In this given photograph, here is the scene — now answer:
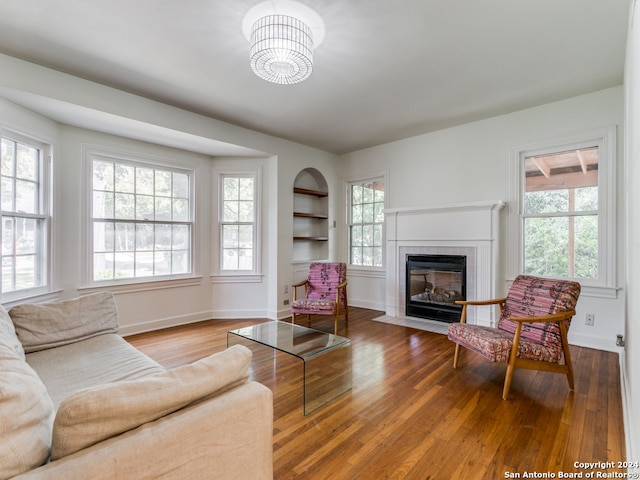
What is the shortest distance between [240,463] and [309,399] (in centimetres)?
130

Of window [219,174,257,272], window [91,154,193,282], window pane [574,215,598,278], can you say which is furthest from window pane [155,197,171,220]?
window pane [574,215,598,278]

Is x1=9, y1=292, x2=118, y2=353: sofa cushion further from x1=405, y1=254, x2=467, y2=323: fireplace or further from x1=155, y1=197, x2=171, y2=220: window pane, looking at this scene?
x1=405, y1=254, x2=467, y2=323: fireplace

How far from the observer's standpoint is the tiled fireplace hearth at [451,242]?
3779 mm

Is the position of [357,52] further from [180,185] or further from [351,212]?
[351,212]

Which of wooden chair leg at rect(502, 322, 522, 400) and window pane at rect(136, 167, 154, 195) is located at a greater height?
window pane at rect(136, 167, 154, 195)

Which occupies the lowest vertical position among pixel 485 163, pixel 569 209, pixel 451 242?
pixel 451 242

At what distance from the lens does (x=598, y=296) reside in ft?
10.6

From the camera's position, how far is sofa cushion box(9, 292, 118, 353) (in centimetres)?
203

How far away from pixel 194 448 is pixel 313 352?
1.37 m

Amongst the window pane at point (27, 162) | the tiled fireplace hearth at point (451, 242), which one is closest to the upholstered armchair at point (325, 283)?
the tiled fireplace hearth at point (451, 242)

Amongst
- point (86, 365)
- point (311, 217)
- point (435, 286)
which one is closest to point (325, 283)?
point (311, 217)

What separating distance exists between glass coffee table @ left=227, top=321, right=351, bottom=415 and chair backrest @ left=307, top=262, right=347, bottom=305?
4.39 ft

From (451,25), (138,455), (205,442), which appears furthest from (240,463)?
(451,25)

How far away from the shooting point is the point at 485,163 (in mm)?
4008
